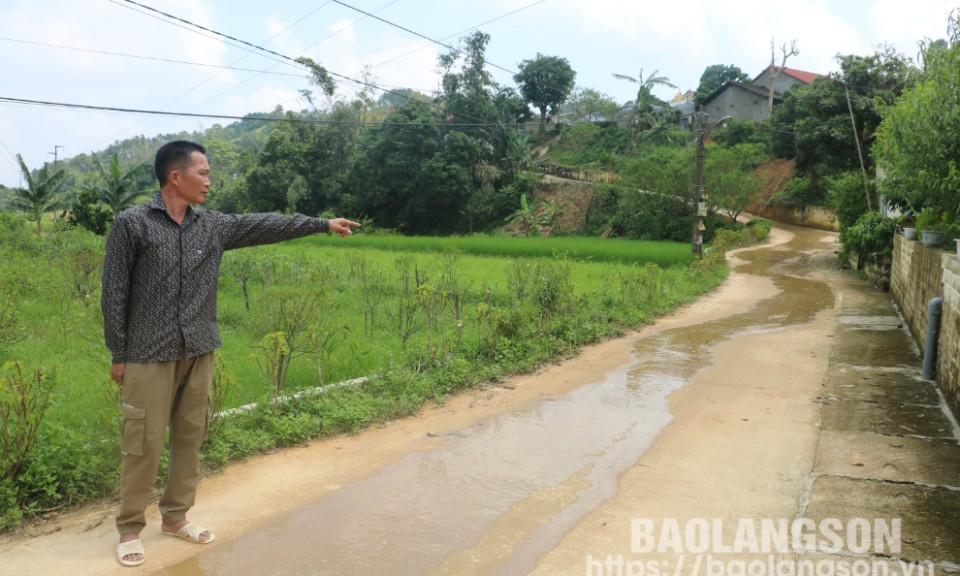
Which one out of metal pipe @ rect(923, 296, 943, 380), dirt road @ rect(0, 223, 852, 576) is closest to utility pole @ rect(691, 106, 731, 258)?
metal pipe @ rect(923, 296, 943, 380)

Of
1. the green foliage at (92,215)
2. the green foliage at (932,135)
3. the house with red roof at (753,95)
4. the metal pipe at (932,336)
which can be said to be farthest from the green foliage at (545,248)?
the house with red roof at (753,95)

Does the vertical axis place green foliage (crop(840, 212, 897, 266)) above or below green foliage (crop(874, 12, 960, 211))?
below

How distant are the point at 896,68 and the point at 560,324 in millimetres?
26890

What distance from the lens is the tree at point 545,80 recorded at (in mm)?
50781

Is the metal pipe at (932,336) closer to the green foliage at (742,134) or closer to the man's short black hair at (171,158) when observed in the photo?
the man's short black hair at (171,158)

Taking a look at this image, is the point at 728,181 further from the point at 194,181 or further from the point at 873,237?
the point at 194,181

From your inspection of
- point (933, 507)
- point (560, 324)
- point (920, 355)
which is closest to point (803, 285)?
point (920, 355)

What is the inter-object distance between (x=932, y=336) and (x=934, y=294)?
149cm

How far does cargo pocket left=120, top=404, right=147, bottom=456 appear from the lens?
3096mm

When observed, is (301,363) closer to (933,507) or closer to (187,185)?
(187,185)

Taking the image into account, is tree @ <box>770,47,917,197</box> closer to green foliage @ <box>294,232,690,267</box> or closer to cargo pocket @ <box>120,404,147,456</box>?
green foliage @ <box>294,232,690,267</box>

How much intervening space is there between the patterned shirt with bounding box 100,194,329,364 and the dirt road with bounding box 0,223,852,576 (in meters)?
1.03

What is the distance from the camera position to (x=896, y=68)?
2844 cm

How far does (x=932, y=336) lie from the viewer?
7.49 m
